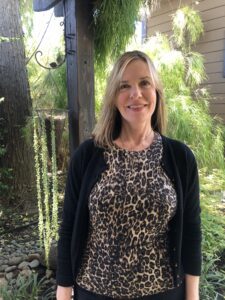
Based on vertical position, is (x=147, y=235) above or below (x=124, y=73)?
below

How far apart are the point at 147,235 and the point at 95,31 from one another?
128 cm

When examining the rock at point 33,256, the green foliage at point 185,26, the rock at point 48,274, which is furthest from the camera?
the green foliage at point 185,26

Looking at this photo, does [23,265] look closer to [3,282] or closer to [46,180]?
[3,282]

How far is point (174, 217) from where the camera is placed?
4.15 feet

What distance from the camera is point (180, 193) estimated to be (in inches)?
49.7

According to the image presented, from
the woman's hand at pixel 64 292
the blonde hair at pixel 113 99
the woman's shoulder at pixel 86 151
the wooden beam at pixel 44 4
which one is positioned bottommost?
the woman's hand at pixel 64 292

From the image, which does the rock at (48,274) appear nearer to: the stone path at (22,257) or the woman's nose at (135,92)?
the stone path at (22,257)

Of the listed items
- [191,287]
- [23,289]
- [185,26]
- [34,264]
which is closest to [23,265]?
[34,264]

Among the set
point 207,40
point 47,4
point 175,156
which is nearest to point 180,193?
point 175,156

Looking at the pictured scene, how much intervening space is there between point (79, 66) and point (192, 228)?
1.10 meters

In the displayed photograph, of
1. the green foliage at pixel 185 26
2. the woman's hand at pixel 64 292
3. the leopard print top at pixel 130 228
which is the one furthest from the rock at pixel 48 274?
the green foliage at pixel 185 26

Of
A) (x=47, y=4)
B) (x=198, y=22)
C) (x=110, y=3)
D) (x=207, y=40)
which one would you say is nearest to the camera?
(x=110, y=3)

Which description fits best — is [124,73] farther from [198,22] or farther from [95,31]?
[198,22]

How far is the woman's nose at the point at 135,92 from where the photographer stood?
4.11 feet
